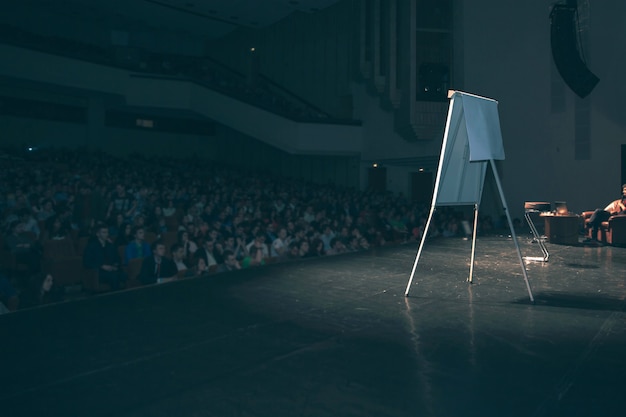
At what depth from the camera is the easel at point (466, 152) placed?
448cm

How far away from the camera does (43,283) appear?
203 inches

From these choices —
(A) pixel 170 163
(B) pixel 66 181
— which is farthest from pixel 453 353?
(A) pixel 170 163

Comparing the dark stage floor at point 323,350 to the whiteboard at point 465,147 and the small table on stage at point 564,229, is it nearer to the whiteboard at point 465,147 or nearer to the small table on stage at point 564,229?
the whiteboard at point 465,147

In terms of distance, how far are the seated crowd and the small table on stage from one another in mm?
3063

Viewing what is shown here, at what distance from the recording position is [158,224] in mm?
9227

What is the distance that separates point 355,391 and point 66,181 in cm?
1070

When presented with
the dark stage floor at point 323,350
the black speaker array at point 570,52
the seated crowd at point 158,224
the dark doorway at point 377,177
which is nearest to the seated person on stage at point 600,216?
the seated crowd at point 158,224

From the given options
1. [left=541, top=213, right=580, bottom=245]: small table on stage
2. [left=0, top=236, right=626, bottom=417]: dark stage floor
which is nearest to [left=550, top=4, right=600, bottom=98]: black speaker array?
[left=541, top=213, right=580, bottom=245]: small table on stage

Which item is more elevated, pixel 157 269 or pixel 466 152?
pixel 466 152

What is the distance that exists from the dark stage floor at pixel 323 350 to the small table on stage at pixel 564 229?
3.93 metres

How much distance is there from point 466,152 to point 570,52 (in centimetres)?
1167

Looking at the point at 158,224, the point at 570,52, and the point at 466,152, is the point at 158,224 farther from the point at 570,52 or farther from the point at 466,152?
the point at 570,52

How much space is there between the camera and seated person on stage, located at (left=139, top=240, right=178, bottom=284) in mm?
6199

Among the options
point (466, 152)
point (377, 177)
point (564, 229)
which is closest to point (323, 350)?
point (466, 152)
